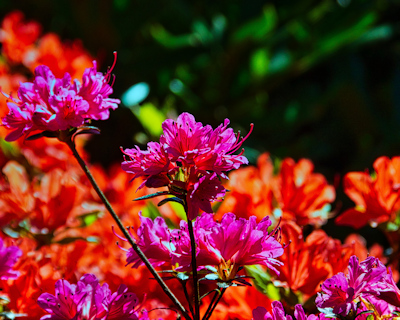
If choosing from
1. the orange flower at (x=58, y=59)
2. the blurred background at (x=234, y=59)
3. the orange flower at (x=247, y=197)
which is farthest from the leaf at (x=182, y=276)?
the blurred background at (x=234, y=59)

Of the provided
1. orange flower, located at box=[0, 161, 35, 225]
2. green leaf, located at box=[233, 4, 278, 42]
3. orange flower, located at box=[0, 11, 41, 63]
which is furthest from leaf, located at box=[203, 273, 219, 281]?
green leaf, located at box=[233, 4, 278, 42]

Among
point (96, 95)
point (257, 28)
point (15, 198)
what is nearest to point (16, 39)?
point (15, 198)

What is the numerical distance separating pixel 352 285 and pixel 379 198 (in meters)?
0.23

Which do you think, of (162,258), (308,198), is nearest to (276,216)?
(308,198)

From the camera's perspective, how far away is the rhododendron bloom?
15.6 inches

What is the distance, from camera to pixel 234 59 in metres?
1.89

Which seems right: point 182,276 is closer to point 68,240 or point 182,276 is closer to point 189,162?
point 189,162

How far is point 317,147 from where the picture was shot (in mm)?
2211

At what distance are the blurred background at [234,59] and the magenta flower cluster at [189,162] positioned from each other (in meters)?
1.24

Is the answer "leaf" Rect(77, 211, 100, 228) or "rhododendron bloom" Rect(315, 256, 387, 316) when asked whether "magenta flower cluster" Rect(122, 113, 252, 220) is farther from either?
"leaf" Rect(77, 211, 100, 228)

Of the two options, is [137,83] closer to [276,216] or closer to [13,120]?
[276,216]

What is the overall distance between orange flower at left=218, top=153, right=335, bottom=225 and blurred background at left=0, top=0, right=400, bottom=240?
3.06 feet

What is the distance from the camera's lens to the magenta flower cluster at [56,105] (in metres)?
0.42

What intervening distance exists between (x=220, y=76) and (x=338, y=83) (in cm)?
46
